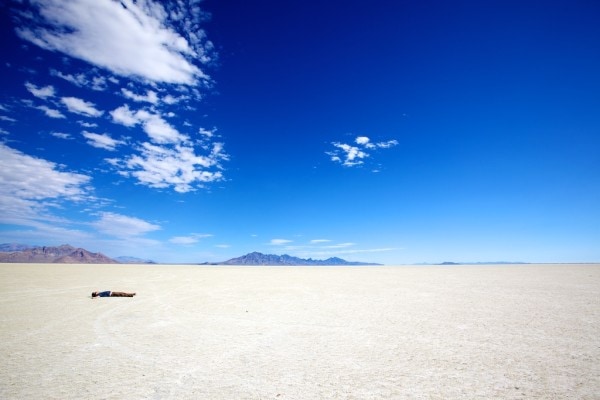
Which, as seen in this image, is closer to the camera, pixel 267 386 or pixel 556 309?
pixel 267 386

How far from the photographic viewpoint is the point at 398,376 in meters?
4.70

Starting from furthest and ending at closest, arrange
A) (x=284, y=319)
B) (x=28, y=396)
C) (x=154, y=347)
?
(x=284, y=319) < (x=154, y=347) < (x=28, y=396)

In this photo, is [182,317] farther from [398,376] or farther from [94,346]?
[398,376]

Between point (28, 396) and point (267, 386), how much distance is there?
321cm

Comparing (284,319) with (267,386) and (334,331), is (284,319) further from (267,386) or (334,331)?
(267,386)

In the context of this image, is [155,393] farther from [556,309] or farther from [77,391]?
[556,309]

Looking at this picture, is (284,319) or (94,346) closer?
(94,346)

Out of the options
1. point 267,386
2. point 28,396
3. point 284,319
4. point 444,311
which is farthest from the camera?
point 444,311

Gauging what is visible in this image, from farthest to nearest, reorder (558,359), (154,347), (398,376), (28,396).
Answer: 1. (154,347)
2. (558,359)
3. (398,376)
4. (28,396)

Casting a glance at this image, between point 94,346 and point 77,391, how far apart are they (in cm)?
235

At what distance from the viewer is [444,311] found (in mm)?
10047

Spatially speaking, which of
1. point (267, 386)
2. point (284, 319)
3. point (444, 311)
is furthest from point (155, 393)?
point (444, 311)

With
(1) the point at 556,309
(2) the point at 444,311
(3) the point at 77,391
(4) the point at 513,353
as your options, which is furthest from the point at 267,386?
(1) the point at 556,309

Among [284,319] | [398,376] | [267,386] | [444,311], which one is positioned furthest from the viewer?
[444,311]
